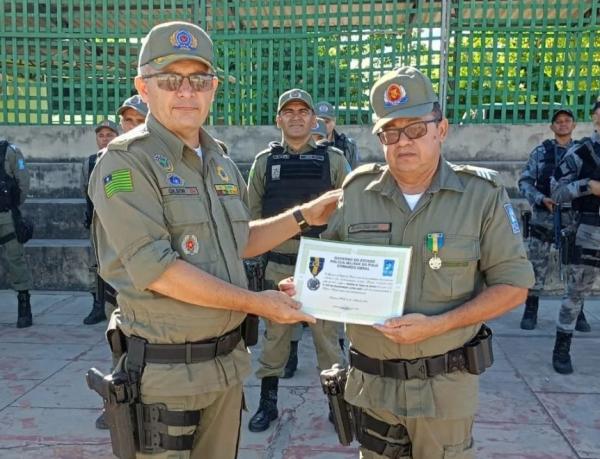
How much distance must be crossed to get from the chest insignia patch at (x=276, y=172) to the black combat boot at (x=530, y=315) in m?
3.15

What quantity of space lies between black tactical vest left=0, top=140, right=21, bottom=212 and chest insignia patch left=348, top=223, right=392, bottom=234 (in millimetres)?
4851

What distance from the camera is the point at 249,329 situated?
2338 millimetres

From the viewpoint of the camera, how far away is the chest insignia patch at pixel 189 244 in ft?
6.74

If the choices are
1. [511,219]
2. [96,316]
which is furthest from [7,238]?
[511,219]

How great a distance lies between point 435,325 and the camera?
1940 mm

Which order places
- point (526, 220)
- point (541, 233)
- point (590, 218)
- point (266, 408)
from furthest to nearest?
point (526, 220) → point (541, 233) → point (590, 218) → point (266, 408)

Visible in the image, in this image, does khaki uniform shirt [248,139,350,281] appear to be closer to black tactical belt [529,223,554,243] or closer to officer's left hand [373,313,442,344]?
officer's left hand [373,313,442,344]

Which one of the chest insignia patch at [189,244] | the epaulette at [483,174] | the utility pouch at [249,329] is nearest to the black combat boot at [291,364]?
the utility pouch at [249,329]

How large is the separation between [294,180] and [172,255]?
2185mm

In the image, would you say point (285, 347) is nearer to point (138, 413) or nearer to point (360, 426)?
point (360, 426)

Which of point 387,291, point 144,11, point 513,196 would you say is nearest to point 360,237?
point 387,291

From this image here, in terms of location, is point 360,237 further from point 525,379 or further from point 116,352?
point 525,379

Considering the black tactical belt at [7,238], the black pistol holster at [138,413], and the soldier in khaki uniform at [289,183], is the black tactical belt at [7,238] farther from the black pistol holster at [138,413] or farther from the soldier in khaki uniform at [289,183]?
the black pistol holster at [138,413]

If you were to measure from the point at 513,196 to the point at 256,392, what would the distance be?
4749mm
